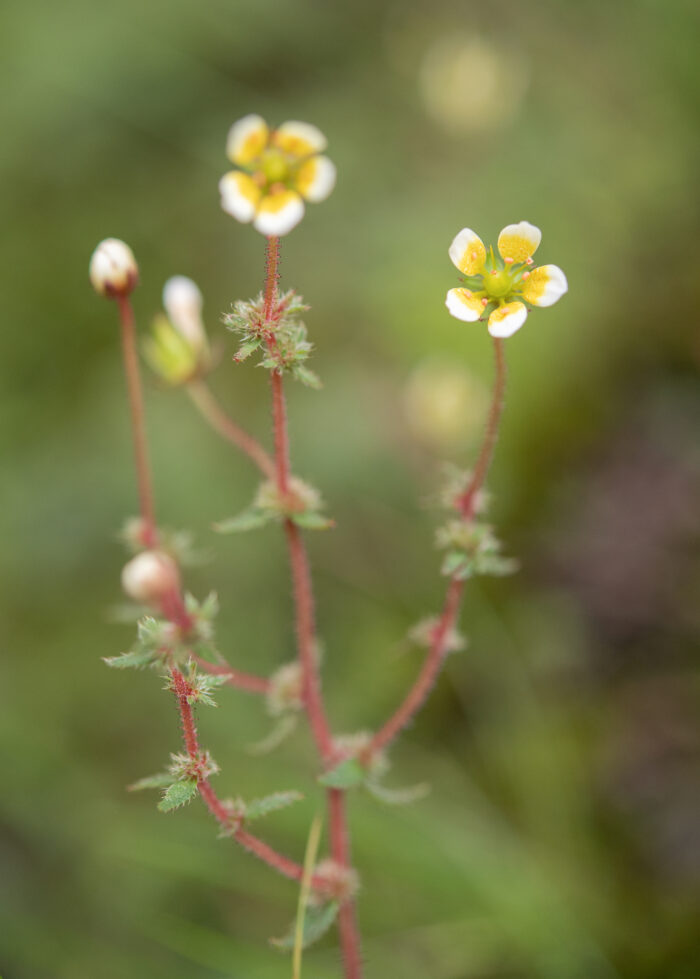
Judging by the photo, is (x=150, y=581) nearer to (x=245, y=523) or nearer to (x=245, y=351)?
(x=245, y=523)

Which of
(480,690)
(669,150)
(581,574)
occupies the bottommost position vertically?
(480,690)

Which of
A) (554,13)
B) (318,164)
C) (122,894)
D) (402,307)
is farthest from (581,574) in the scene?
(554,13)

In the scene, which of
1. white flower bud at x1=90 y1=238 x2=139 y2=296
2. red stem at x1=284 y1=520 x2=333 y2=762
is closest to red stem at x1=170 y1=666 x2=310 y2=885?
red stem at x1=284 y1=520 x2=333 y2=762

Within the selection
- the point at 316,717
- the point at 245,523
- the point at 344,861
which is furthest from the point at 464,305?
the point at 344,861

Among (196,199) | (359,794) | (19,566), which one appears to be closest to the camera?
(359,794)

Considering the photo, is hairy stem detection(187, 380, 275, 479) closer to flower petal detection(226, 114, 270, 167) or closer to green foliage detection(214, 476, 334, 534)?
green foliage detection(214, 476, 334, 534)

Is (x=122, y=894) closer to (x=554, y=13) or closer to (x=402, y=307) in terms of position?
(x=402, y=307)

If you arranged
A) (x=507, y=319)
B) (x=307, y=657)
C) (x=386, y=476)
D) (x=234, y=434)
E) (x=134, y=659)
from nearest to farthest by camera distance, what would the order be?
(x=134, y=659)
(x=507, y=319)
(x=307, y=657)
(x=234, y=434)
(x=386, y=476)
